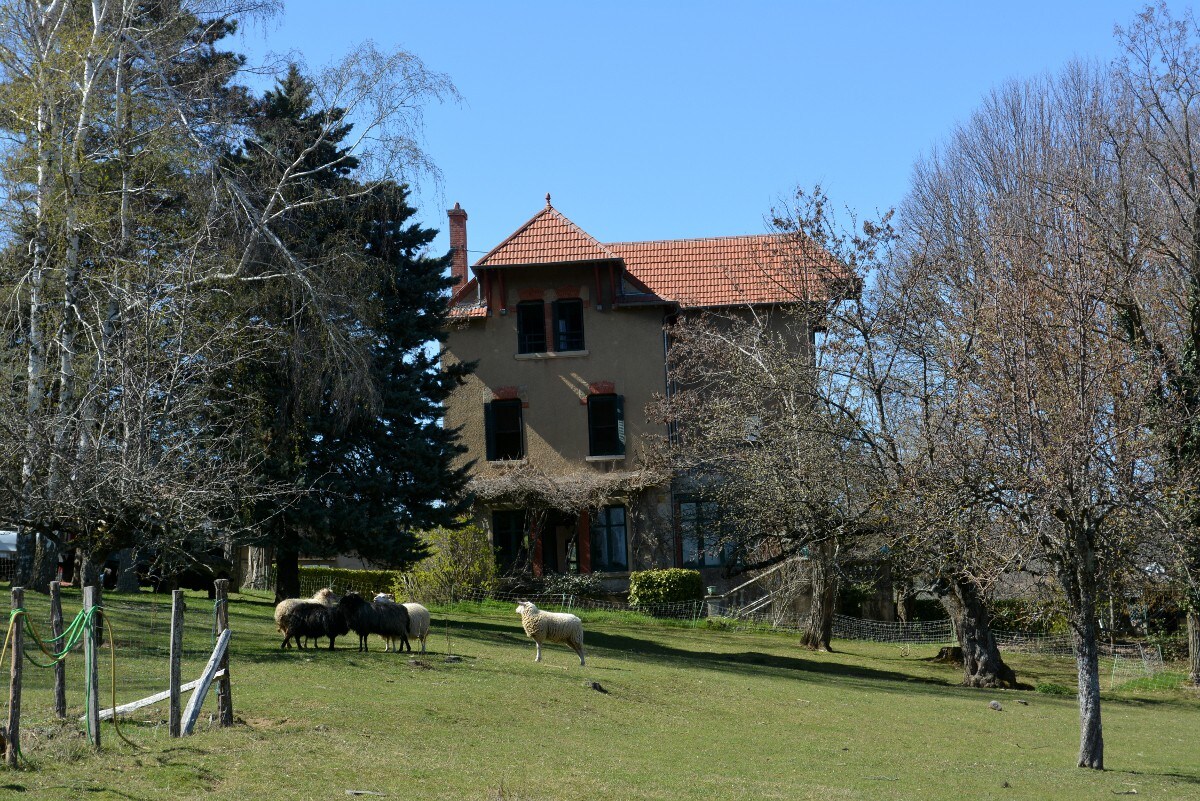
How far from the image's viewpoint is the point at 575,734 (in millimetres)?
15531

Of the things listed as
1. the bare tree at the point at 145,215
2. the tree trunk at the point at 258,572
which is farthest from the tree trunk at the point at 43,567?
the tree trunk at the point at 258,572

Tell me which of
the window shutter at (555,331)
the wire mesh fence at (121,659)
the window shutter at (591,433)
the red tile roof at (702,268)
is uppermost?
the red tile roof at (702,268)

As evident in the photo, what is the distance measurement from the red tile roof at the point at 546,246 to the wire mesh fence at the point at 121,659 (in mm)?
16773

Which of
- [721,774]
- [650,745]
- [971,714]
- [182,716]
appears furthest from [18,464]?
[971,714]

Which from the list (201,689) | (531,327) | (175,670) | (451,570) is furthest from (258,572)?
(175,670)

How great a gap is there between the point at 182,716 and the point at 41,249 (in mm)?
14918

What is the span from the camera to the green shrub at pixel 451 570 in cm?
3569

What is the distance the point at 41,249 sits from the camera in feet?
81.4

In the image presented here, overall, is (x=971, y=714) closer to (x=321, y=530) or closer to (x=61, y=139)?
(x=321, y=530)

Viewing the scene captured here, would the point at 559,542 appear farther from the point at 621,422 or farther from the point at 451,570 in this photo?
the point at 451,570

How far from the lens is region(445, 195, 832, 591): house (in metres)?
Result: 40.1

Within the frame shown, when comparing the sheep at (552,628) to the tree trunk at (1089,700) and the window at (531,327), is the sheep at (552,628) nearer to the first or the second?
the tree trunk at (1089,700)

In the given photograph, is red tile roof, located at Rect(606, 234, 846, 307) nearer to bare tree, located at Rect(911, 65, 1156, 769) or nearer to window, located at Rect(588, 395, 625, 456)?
window, located at Rect(588, 395, 625, 456)

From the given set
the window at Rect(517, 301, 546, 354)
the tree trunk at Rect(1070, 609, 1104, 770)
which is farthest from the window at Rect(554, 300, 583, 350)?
the tree trunk at Rect(1070, 609, 1104, 770)
